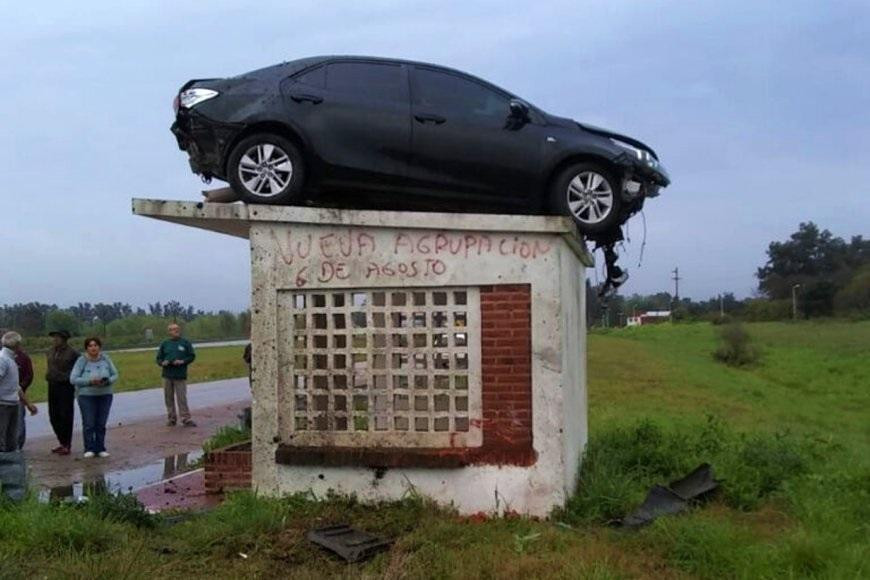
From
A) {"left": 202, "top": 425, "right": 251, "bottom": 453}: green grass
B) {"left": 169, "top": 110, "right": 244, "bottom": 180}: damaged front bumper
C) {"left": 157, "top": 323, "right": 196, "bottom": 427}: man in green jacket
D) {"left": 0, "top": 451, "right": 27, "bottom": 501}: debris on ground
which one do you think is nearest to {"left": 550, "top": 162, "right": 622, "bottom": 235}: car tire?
{"left": 169, "top": 110, "right": 244, "bottom": 180}: damaged front bumper

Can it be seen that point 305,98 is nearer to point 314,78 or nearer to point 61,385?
point 314,78

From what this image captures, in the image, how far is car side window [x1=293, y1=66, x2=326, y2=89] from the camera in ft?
26.1

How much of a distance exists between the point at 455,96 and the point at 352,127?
39.3 inches

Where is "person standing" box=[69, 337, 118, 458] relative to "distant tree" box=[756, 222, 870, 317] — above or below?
below

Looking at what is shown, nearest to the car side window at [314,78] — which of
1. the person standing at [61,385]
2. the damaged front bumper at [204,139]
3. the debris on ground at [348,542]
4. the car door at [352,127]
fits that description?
the car door at [352,127]

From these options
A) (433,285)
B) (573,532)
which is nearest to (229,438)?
(433,285)

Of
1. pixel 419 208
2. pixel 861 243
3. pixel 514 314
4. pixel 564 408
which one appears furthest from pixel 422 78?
pixel 861 243

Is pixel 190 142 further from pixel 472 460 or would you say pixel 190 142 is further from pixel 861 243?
pixel 861 243

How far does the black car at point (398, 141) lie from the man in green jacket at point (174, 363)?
21.0 feet

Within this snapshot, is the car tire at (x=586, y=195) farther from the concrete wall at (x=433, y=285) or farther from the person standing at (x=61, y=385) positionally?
the person standing at (x=61, y=385)

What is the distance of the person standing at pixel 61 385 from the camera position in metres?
11.7

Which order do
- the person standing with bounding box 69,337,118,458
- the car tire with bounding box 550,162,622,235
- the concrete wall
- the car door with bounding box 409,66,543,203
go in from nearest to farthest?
1. the concrete wall
2. the car door with bounding box 409,66,543,203
3. the car tire with bounding box 550,162,622,235
4. the person standing with bounding box 69,337,118,458

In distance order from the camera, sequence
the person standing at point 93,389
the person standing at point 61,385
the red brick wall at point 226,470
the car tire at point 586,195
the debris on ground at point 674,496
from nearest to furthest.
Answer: the debris on ground at point 674,496
the car tire at point 586,195
the red brick wall at point 226,470
the person standing at point 93,389
the person standing at point 61,385

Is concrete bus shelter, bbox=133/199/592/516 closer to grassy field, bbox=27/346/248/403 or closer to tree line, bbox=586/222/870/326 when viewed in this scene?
grassy field, bbox=27/346/248/403
